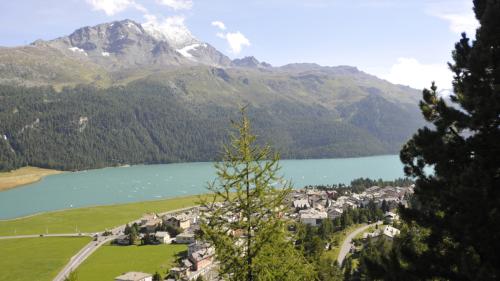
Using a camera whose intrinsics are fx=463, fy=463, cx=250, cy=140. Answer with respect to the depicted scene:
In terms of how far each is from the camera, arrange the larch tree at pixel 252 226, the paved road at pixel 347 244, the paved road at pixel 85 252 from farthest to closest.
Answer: the paved road at pixel 347 244 → the paved road at pixel 85 252 → the larch tree at pixel 252 226

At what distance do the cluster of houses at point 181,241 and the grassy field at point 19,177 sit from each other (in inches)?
3535

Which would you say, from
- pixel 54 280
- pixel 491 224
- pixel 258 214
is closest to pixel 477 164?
pixel 491 224

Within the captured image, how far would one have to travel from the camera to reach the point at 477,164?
9.88m

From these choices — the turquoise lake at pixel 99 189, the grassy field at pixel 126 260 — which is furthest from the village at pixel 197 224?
the turquoise lake at pixel 99 189

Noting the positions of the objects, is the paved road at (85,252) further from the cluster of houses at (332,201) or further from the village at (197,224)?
the cluster of houses at (332,201)

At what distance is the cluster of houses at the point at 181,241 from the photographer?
165ft

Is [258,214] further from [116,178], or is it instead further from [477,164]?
[116,178]

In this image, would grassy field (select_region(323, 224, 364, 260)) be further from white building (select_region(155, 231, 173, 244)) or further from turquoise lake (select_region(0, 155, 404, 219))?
turquoise lake (select_region(0, 155, 404, 219))

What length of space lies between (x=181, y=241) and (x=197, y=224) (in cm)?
2045

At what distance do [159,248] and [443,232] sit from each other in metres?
63.3

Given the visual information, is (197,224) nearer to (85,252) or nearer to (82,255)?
(82,255)

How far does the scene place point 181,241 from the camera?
7356 cm

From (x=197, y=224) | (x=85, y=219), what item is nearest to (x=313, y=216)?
(x=197, y=224)

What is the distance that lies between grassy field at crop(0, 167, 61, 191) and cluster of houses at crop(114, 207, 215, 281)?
89.8 metres
